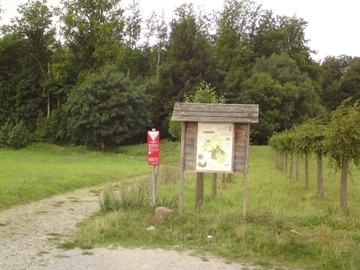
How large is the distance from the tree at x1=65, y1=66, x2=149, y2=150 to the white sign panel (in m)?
35.1

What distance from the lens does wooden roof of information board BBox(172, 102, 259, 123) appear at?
962 cm

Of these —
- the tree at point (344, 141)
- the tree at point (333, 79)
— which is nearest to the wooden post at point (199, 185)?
the tree at point (344, 141)

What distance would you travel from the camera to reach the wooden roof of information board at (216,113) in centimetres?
962

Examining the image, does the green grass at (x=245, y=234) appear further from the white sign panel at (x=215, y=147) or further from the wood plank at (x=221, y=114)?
the wood plank at (x=221, y=114)

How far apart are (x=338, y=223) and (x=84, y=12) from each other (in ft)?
158

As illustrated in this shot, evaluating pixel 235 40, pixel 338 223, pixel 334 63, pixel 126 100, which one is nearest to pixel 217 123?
pixel 338 223

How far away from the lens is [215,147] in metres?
9.84

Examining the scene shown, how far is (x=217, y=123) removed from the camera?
9.84 metres

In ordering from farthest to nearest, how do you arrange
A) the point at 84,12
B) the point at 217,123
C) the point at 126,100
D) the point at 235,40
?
Result: 1. the point at 235,40
2. the point at 84,12
3. the point at 126,100
4. the point at 217,123

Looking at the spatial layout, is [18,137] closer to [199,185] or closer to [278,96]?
[278,96]

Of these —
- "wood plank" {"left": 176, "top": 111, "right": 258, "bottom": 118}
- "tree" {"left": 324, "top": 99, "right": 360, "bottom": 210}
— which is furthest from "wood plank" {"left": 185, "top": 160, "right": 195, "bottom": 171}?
"tree" {"left": 324, "top": 99, "right": 360, "bottom": 210}

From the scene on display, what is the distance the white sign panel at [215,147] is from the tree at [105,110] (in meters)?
35.1

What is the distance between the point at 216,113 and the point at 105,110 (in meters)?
36.1

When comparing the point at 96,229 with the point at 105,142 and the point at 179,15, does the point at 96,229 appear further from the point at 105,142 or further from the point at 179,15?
the point at 179,15
